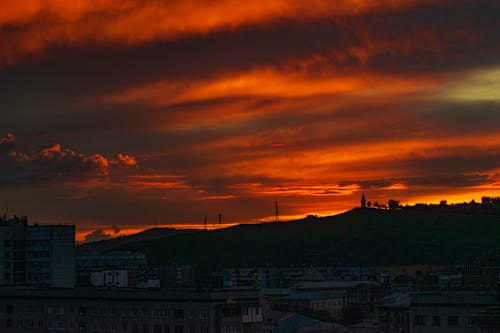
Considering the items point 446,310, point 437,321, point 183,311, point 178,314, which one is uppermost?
point 446,310

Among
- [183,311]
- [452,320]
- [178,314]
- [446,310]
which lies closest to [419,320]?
[446,310]

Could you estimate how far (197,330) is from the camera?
184 m

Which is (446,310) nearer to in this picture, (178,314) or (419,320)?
(419,320)

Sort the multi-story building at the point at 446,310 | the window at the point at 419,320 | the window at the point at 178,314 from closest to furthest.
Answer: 1. the multi-story building at the point at 446,310
2. the window at the point at 419,320
3. the window at the point at 178,314

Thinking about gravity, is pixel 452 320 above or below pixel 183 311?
below

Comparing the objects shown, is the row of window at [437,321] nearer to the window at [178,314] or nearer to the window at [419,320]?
the window at [419,320]

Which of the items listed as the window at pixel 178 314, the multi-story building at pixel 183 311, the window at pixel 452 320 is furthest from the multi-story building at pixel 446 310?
the window at pixel 178 314

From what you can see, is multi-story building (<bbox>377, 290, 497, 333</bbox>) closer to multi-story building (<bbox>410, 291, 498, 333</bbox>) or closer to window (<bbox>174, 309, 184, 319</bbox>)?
multi-story building (<bbox>410, 291, 498, 333</bbox>)

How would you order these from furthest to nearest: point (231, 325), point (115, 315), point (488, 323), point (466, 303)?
1. point (115, 315)
2. point (231, 325)
3. point (466, 303)
4. point (488, 323)

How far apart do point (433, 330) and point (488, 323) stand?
123012 mm

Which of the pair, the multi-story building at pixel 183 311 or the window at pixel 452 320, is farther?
the multi-story building at pixel 183 311

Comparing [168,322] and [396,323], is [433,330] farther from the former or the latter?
[168,322]

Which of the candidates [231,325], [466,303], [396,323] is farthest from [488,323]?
[396,323]

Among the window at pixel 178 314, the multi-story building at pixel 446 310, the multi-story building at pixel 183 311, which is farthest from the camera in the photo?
the window at pixel 178 314
